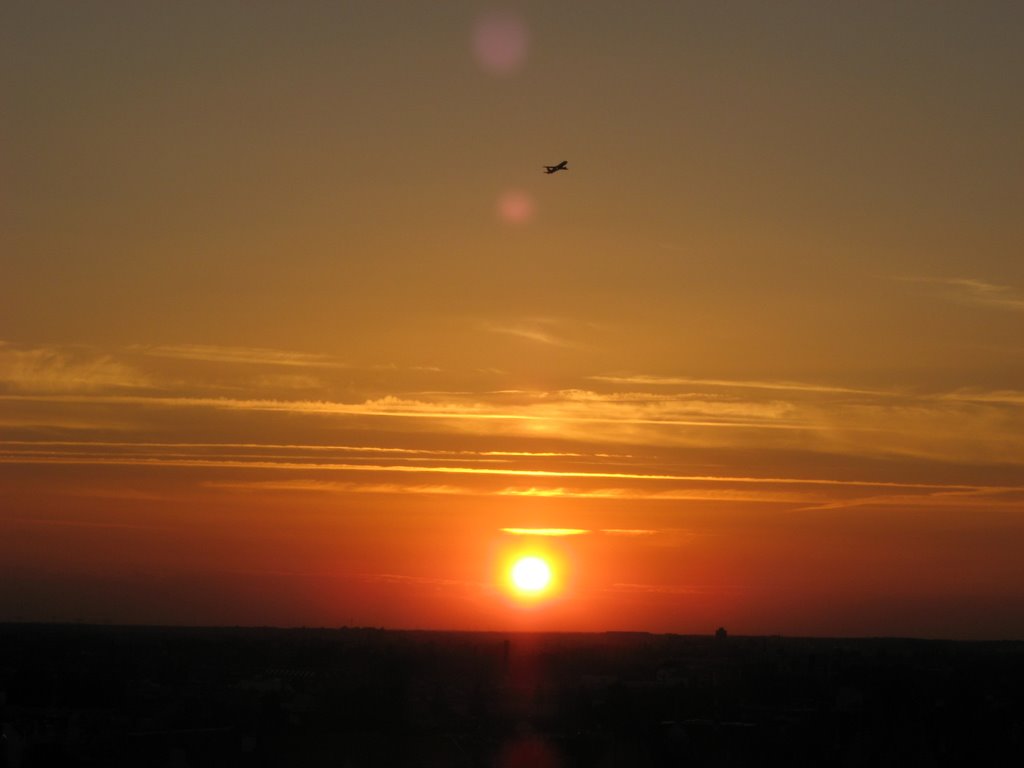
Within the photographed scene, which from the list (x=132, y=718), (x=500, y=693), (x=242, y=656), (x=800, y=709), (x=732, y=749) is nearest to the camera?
(x=732, y=749)

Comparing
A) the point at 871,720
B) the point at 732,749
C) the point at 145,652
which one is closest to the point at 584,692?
the point at 871,720

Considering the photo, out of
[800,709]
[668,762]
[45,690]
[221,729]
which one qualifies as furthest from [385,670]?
[668,762]

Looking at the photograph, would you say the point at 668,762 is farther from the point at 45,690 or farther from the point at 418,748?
the point at 45,690

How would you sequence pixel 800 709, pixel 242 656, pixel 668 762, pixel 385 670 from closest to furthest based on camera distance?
pixel 668 762
pixel 800 709
pixel 385 670
pixel 242 656

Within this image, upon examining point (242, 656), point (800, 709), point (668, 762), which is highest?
point (242, 656)

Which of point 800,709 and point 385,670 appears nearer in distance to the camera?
point 800,709

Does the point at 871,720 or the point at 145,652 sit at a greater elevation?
the point at 145,652

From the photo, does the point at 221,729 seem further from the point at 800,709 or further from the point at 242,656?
the point at 242,656
